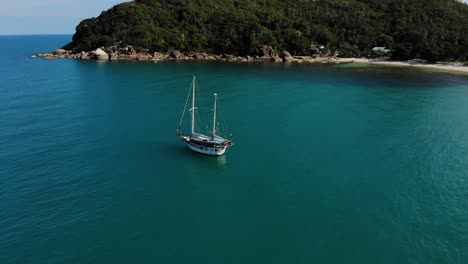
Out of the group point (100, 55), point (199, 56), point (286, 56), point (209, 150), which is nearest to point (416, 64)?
point (286, 56)

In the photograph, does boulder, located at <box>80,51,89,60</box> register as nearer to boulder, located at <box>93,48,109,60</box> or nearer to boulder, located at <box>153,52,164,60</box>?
boulder, located at <box>93,48,109,60</box>

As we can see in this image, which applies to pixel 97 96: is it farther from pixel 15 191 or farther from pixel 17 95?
pixel 15 191

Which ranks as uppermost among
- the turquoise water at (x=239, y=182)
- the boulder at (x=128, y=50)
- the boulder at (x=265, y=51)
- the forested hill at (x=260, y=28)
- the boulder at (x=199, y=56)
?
the forested hill at (x=260, y=28)

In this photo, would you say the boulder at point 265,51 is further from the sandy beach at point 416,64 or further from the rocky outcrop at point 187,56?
the sandy beach at point 416,64

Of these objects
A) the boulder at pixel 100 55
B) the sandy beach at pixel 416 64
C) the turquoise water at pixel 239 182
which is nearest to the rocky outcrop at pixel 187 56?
the boulder at pixel 100 55

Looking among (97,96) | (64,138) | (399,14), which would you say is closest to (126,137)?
(64,138)

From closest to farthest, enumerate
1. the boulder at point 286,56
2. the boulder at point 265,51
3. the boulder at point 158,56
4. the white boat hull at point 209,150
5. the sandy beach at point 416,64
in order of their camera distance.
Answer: the white boat hull at point 209,150
the sandy beach at point 416,64
the boulder at point 158,56
the boulder at point 286,56
the boulder at point 265,51

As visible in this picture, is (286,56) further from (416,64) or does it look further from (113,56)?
(113,56)
